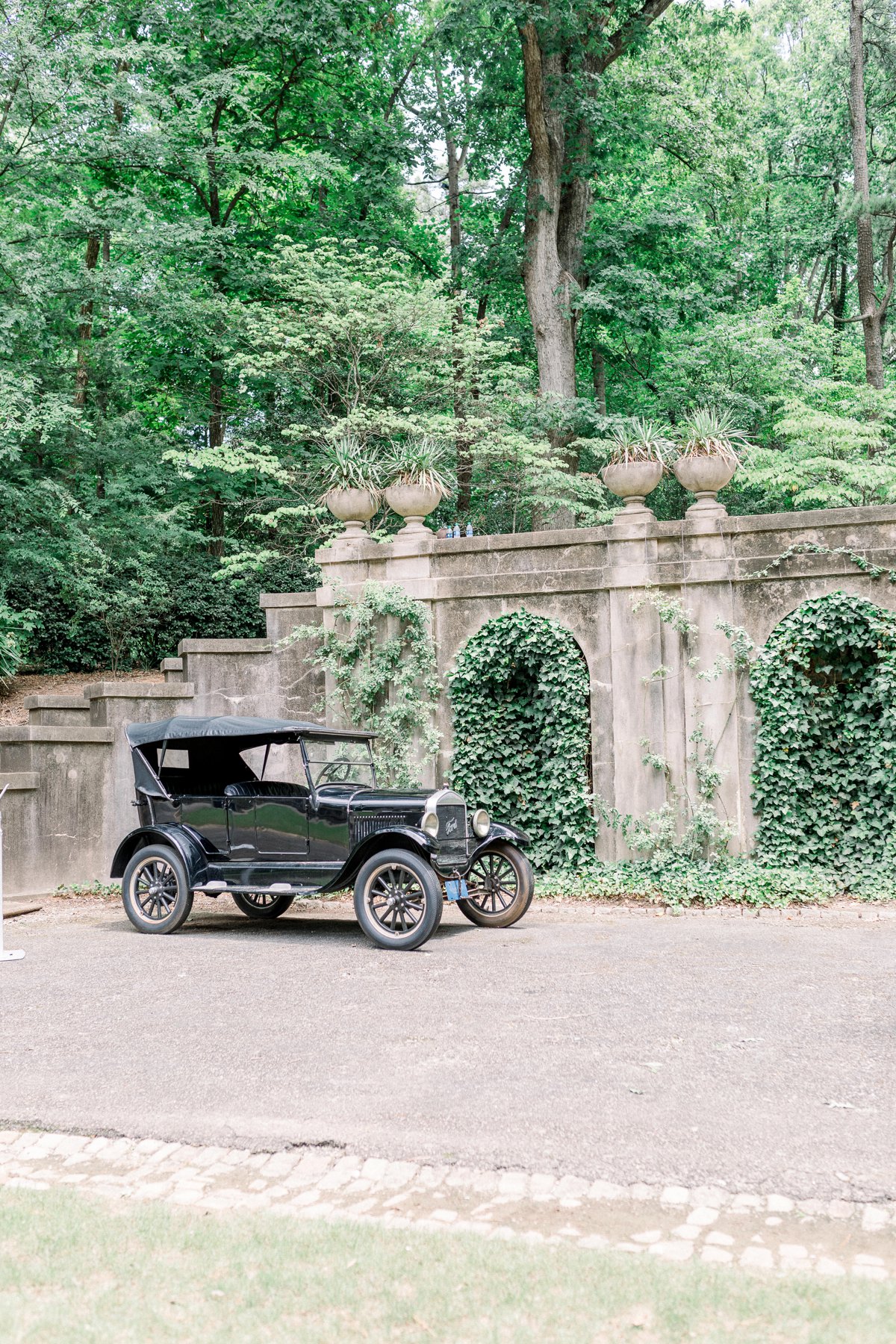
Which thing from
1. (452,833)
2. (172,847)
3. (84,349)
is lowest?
(172,847)

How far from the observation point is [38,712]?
1282 cm

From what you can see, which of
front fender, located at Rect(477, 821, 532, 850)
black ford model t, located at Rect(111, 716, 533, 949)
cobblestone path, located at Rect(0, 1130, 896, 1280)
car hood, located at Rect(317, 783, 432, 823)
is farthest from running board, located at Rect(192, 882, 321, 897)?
cobblestone path, located at Rect(0, 1130, 896, 1280)

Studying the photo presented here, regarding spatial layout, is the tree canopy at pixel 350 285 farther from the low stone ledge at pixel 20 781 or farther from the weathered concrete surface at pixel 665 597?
the weathered concrete surface at pixel 665 597

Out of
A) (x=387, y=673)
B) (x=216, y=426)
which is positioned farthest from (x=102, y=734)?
(x=216, y=426)

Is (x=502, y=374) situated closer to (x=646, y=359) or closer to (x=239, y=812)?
(x=646, y=359)

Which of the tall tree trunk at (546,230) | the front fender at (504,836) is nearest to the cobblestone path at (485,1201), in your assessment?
the front fender at (504,836)

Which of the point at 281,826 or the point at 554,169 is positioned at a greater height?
the point at 554,169

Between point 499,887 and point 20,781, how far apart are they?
5371 mm

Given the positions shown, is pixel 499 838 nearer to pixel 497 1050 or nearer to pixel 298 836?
pixel 298 836

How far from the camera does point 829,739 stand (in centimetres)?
1115

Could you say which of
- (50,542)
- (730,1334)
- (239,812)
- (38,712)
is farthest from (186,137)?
(730,1334)

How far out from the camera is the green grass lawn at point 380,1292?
3047 millimetres

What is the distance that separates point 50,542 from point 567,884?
788 centimetres

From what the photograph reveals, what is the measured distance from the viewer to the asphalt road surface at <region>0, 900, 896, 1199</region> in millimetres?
4441
